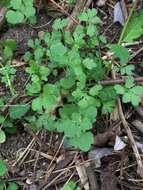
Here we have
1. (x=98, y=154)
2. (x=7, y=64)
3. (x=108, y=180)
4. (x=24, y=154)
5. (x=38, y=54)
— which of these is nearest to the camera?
(x=108, y=180)

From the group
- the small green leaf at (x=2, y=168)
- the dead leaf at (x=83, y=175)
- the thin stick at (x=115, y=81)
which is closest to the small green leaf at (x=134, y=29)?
the thin stick at (x=115, y=81)

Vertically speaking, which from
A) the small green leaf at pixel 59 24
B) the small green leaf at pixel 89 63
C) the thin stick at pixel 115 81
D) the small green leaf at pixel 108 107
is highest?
Answer: the small green leaf at pixel 59 24

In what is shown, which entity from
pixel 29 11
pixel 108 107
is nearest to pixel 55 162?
pixel 108 107

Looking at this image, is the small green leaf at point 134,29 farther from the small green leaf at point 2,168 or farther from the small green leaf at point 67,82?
the small green leaf at point 2,168

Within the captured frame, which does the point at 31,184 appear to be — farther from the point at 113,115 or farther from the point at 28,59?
the point at 28,59

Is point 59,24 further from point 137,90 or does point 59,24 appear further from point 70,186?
point 70,186

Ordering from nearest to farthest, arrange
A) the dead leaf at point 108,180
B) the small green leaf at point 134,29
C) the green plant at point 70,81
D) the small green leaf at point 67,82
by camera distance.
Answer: the dead leaf at point 108,180, the green plant at point 70,81, the small green leaf at point 67,82, the small green leaf at point 134,29

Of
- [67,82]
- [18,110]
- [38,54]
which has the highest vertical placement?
[38,54]

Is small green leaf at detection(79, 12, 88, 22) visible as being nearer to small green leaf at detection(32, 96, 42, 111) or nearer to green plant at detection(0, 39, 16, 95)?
green plant at detection(0, 39, 16, 95)

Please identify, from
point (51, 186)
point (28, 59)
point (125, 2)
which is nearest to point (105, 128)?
point (51, 186)
